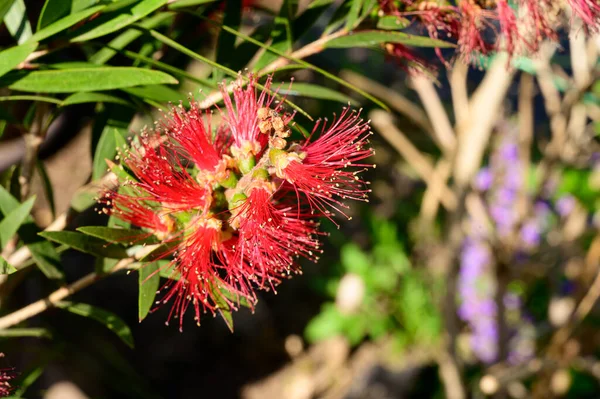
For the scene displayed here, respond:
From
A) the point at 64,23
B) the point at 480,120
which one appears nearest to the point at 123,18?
the point at 64,23

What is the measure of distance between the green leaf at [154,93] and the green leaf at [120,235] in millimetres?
186

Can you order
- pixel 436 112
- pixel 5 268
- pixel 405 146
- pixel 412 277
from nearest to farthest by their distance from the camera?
pixel 5 268
pixel 436 112
pixel 405 146
pixel 412 277

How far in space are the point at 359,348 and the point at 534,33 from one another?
230 centimetres

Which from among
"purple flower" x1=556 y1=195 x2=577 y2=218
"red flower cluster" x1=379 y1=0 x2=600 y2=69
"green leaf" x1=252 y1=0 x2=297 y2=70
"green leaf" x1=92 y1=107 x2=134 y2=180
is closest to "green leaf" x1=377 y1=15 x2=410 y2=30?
"red flower cluster" x1=379 y1=0 x2=600 y2=69

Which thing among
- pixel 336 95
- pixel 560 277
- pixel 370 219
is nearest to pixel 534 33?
pixel 336 95

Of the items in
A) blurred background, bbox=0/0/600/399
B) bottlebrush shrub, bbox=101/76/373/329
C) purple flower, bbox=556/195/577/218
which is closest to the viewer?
bottlebrush shrub, bbox=101/76/373/329

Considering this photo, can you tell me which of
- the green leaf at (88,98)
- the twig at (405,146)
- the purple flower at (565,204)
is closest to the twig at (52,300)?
the green leaf at (88,98)

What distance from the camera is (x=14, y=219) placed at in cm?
74

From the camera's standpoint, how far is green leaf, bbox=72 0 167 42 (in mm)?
637

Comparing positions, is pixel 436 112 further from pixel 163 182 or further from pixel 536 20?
pixel 163 182

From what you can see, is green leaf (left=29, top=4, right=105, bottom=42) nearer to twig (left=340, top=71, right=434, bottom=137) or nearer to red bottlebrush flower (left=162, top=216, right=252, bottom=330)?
red bottlebrush flower (left=162, top=216, right=252, bottom=330)

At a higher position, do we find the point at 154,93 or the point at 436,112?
the point at 154,93

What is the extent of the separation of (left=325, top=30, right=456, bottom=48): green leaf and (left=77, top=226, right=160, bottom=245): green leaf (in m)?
0.38

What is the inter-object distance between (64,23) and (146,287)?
34 cm
